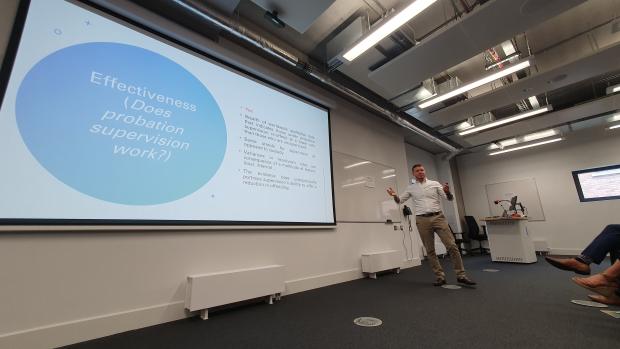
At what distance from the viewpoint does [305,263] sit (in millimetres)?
3117

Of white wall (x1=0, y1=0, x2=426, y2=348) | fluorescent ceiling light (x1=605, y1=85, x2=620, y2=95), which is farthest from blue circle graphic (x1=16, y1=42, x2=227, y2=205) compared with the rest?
fluorescent ceiling light (x1=605, y1=85, x2=620, y2=95)

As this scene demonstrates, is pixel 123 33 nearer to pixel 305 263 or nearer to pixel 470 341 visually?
pixel 305 263

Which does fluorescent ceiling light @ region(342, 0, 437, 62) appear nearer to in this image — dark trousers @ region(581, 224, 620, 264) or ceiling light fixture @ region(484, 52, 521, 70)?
ceiling light fixture @ region(484, 52, 521, 70)

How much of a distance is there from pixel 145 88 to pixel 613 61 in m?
5.91

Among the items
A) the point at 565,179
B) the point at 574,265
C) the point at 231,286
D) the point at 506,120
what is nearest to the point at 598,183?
the point at 565,179

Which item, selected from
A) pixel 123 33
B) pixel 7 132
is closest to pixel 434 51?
pixel 123 33

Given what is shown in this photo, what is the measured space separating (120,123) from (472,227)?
25.7 ft

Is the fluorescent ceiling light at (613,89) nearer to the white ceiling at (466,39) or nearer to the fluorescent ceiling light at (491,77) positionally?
the white ceiling at (466,39)

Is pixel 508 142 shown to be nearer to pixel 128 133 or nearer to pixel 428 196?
pixel 428 196

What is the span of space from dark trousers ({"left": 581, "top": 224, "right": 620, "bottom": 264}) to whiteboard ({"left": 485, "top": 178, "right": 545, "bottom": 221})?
5.47 meters

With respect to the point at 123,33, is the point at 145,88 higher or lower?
lower

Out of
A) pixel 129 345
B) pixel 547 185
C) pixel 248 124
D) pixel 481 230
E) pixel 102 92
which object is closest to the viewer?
pixel 129 345

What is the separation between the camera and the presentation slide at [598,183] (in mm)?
5477

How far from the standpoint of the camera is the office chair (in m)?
6.48
